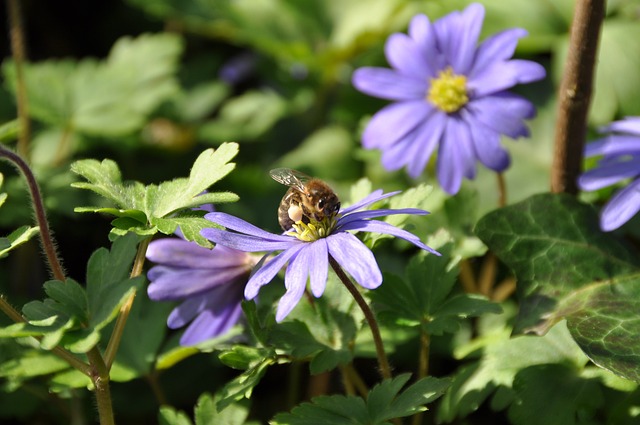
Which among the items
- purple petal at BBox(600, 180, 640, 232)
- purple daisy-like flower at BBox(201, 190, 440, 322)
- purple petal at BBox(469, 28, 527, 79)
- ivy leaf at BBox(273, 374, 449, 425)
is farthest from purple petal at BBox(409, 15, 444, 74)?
ivy leaf at BBox(273, 374, 449, 425)

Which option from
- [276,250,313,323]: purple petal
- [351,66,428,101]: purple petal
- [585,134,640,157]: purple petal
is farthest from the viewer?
[351,66,428,101]: purple petal

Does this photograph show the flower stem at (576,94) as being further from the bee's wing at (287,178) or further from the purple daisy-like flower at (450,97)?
the bee's wing at (287,178)

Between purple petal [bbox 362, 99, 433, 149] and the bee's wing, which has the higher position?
the bee's wing

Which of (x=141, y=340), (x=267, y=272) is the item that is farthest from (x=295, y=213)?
(x=141, y=340)

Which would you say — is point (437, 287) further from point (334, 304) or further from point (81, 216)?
point (81, 216)

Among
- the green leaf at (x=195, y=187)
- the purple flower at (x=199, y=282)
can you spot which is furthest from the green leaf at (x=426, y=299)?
the green leaf at (x=195, y=187)

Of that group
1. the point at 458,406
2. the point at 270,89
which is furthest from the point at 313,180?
the point at 270,89

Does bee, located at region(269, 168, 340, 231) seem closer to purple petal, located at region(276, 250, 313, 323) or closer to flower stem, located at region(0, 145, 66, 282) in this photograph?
purple petal, located at region(276, 250, 313, 323)
